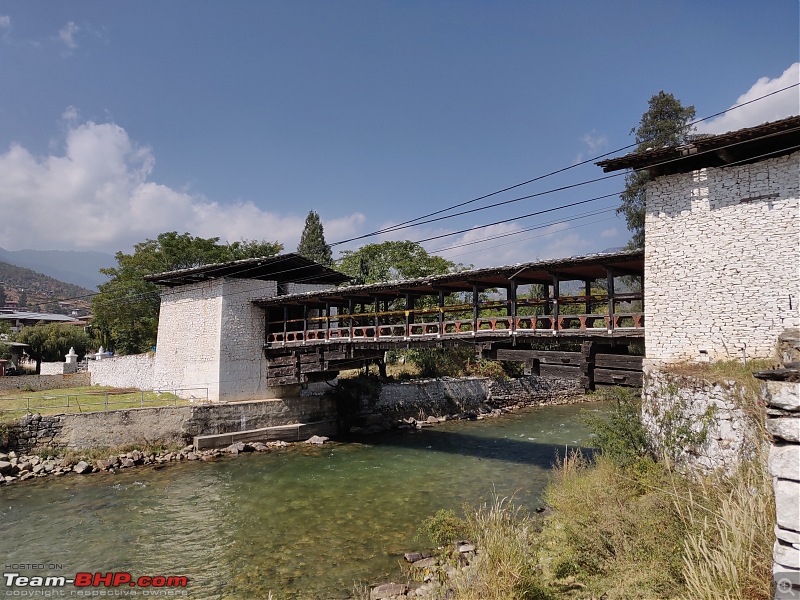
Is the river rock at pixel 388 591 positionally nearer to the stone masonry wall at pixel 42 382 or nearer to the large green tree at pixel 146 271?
the stone masonry wall at pixel 42 382

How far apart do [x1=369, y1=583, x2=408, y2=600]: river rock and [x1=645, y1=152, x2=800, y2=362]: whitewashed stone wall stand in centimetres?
776

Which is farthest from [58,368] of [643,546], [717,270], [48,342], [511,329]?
[717,270]

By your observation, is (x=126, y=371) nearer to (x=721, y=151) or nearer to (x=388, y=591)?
(x=388, y=591)

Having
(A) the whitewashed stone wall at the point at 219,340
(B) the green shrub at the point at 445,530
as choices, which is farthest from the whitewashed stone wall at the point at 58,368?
(B) the green shrub at the point at 445,530

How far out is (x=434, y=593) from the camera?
24.8ft

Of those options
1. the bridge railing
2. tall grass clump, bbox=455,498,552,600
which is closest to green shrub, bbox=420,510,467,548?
tall grass clump, bbox=455,498,552,600

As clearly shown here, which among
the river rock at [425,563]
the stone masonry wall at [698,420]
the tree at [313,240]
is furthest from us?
the tree at [313,240]

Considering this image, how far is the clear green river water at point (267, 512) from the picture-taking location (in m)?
9.79

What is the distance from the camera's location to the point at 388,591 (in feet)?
27.7

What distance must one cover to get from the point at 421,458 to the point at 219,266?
12.3 m

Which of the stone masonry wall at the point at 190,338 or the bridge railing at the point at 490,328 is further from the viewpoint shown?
the stone masonry wall at the point at 190,338

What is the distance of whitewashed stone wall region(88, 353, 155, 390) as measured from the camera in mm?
27469

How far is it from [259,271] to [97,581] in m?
16.3

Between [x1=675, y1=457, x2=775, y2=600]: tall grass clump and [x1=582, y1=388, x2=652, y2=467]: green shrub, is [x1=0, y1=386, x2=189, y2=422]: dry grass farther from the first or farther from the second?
[x1=675, y1=457, x2=775, y2=600]: tall grass clump
